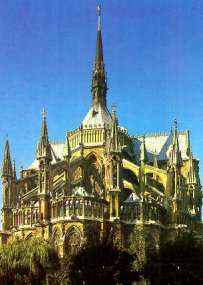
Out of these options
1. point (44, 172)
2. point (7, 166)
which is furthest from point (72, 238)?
point (7, 166)

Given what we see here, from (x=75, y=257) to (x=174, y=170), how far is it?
993 inches

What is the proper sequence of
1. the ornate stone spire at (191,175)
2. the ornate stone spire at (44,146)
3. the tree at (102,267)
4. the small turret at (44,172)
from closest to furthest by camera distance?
the tree at (102,267), the small turret at (44,172), the ornate stone spire at (44,146), the ornate stone spire at (191,175)

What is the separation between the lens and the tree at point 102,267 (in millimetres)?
41938

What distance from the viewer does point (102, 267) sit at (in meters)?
42.7

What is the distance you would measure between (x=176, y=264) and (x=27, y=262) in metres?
12.0

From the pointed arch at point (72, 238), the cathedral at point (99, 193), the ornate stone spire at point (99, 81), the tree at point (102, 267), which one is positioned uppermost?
the ornate stone spire at point (99, 81)

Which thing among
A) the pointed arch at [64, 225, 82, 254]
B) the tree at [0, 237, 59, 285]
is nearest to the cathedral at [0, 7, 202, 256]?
the pointed arch at [64, 225, 82, 254]

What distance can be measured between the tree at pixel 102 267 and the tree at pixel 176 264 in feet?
5.83

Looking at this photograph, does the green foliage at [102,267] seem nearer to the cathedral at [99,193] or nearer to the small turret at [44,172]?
the cathedral at [99,193]

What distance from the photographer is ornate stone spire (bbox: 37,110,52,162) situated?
207 feet

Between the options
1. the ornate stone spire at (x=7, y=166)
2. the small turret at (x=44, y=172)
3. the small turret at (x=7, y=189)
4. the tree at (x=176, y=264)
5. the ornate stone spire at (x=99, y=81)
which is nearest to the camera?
the tree at (x=176, y=264)

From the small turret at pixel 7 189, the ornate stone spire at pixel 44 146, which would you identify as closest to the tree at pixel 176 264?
the ornate stone spire at pixel 44 146

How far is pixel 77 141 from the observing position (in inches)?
2955

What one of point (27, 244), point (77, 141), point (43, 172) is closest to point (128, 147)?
point (77, 141)
